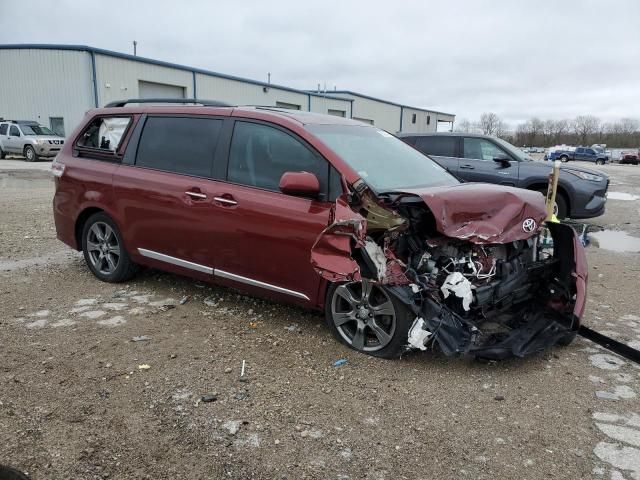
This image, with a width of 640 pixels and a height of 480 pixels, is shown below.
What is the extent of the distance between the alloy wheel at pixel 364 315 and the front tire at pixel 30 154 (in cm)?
2287

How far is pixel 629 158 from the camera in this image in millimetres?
49875

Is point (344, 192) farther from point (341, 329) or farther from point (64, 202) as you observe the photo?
point (64, 202)

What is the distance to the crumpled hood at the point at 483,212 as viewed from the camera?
11.0ft

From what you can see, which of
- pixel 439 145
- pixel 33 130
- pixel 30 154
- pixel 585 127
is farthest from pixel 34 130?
pixel 585 127

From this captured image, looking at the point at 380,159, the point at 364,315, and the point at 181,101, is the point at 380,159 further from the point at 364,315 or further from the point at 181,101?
the point at 181,101

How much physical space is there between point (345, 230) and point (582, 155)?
5659 centimetres

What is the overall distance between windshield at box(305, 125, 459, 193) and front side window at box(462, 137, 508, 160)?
5.45 m

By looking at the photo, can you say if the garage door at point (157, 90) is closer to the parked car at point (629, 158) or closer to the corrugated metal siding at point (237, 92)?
the corrugated metal siding at point (237, 92)

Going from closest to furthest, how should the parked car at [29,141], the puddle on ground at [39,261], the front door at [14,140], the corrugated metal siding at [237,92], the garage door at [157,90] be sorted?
the puddle on ground at [39,261] → the parked car at [29,141] → the front door at [14,140] → the garage door at [157,90] → the corrugated metal siding at [237,92]

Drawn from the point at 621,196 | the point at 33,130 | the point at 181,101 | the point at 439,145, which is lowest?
the point at 621,196

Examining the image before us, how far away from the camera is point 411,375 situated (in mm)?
3422

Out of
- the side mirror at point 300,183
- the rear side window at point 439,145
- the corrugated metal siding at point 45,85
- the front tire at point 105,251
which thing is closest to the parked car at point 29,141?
the corrugated metal siding at point 45,85

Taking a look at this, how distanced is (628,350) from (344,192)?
2.35 meters

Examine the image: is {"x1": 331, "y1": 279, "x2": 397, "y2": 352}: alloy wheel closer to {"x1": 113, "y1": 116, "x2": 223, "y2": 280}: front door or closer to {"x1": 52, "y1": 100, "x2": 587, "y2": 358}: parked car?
{"x1": 52, "y1": 100, "x2": 587, "y2": 358}: parked car
